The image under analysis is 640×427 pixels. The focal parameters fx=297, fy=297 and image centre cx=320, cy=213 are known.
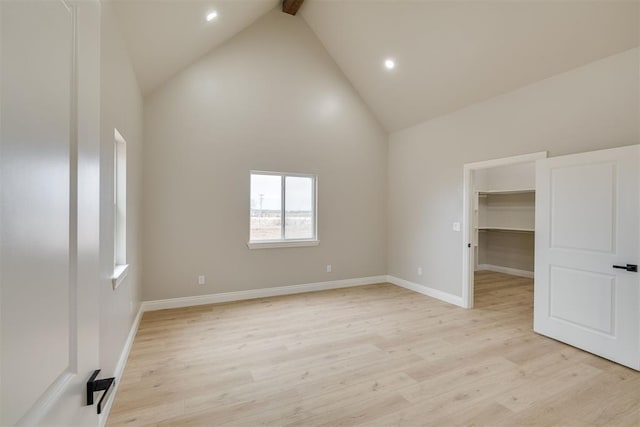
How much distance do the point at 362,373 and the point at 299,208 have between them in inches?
123

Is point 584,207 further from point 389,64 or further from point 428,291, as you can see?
point 389,64

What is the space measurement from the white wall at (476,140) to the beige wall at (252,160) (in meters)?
0.54

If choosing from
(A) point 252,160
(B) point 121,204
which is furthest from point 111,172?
(A) point 252,160

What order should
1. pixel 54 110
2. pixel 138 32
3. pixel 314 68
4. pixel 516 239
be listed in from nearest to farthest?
pixel 54 110
pixel 138 32
pixel 314 68
pixel 516 239

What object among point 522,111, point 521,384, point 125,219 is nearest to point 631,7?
point 522,111

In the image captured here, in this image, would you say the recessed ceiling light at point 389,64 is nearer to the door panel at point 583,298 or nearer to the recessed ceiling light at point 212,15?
the recessed ceiling light at point 212,15

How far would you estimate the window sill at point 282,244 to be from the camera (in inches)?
188

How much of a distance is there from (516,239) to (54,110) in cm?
788

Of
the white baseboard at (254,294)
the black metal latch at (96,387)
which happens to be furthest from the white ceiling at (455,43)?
the black metal latch at (96,387)

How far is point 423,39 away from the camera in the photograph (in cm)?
395

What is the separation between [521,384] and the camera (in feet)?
8.04

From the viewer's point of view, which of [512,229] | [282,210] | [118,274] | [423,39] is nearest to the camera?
[118,274]

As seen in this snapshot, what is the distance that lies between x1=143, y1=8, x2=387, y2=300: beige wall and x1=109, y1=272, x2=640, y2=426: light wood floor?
89 cm

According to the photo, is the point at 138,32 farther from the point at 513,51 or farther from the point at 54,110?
the point at 513,51
